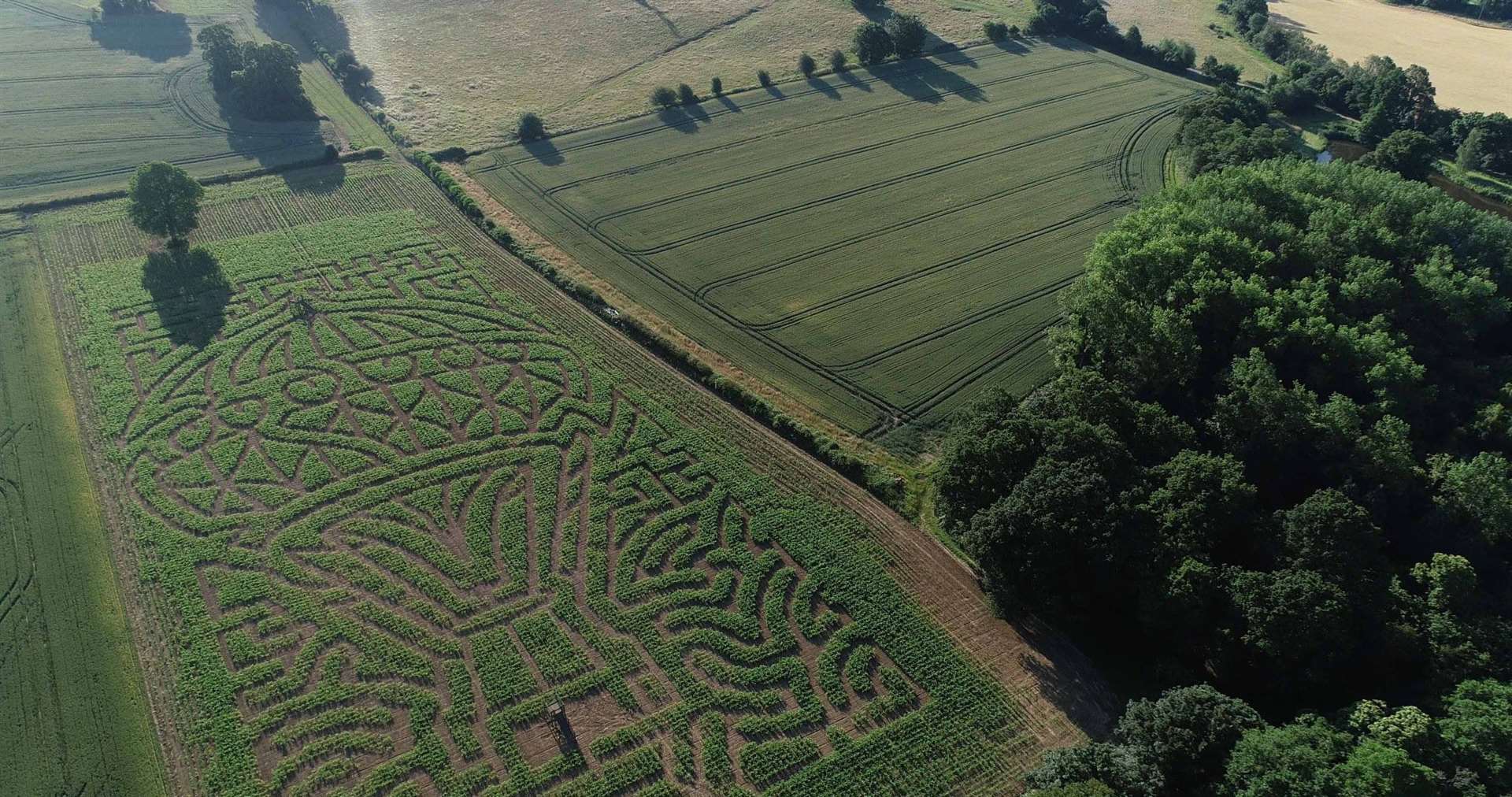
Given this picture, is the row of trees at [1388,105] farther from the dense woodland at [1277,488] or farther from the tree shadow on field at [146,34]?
the tree shadow on field at [146,34]

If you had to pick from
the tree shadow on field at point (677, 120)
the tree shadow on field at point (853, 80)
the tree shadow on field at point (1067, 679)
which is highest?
the tree shadow on field at point (853, 80)

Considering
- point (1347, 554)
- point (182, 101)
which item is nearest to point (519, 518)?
point (1347, 554)

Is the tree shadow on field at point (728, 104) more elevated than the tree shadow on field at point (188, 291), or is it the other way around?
the tree shadow on field at point (728, 104)

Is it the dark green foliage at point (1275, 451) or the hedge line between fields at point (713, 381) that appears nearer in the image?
the dark green foliage at point (1275, 451)

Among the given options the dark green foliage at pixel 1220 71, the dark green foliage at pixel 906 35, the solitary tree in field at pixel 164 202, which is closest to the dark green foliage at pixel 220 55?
the solitary tree in field at pixel 164 202

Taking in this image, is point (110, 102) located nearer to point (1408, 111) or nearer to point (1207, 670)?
point (1207, 670)

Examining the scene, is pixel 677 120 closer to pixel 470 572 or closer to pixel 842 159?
pixel 842 159

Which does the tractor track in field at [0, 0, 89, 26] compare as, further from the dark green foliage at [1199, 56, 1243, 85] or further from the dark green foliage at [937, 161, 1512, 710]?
the dark green foliage at [1199, 56, 1243, 85]
